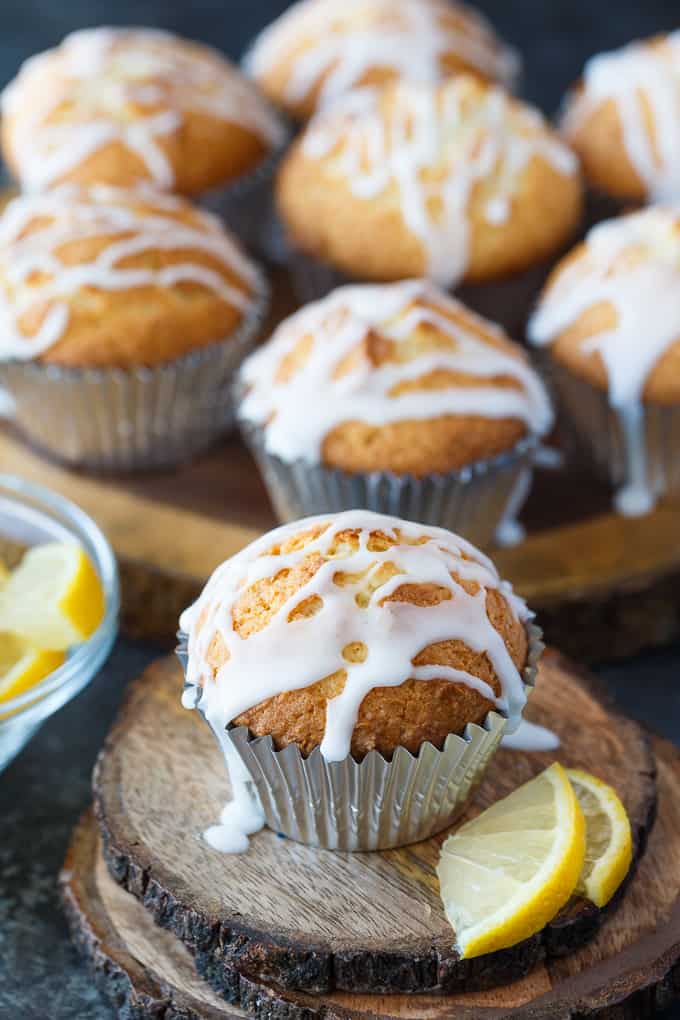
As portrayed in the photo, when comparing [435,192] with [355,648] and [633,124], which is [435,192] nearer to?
[633,124]

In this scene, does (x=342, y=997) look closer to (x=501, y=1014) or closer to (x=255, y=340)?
(x=501, y=1014)

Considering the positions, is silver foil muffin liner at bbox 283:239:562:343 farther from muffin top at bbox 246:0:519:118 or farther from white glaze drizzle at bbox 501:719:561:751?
white glaze drizzle at bbox 501:719:561:751

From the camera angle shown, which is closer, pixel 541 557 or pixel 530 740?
pixel 530 740

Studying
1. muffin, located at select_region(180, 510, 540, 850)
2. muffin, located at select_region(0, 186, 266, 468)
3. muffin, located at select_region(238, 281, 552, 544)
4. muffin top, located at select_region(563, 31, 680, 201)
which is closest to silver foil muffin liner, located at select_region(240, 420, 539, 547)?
muffin, located at select_region(238, 281, 552, 544)

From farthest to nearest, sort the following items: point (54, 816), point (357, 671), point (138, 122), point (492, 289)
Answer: point (138, 122)
point (492, 289)
point (54, 816)
point (357, 671)

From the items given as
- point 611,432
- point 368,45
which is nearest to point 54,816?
point 611,432

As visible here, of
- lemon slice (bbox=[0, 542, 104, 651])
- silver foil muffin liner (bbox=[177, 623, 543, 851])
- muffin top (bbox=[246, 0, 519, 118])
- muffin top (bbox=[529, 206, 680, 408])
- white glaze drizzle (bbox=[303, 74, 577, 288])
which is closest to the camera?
silver foil muffin liner (bbox=[177, 623, 543, 851])

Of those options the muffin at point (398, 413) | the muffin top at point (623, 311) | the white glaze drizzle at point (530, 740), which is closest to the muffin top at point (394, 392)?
the muffin at point (398, 413)
